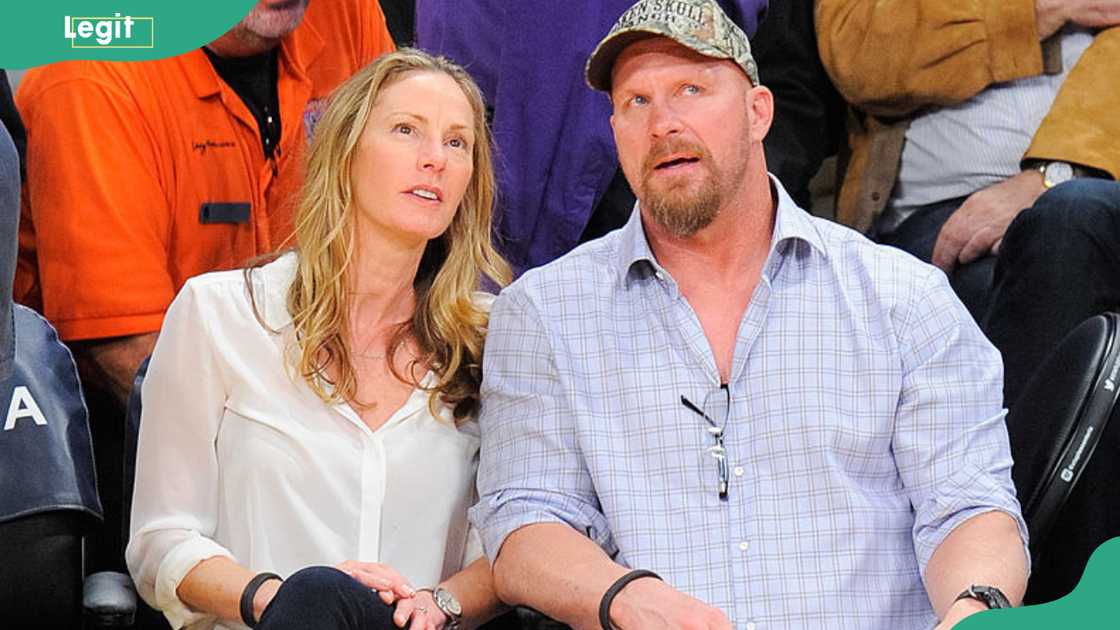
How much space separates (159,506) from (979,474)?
1.12m

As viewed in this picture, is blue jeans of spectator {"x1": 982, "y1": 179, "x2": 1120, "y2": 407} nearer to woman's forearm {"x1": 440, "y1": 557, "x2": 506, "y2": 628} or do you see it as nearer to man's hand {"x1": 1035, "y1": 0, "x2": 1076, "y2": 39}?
man's hand {"x1": 1035, "y1": 0, "x2": 1076, "y2": 39}

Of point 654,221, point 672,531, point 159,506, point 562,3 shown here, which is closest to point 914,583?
point 672,531

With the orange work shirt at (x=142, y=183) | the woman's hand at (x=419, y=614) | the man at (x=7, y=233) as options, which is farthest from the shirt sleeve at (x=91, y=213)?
the woman's hand at (x=419, y=614)

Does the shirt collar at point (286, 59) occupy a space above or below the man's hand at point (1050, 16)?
below

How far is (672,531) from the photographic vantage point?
2.33 m

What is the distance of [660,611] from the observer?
2176mm

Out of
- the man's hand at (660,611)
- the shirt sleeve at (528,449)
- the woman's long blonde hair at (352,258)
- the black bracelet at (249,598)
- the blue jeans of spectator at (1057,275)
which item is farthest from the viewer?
the blue jeans of spectator at (1057,275)

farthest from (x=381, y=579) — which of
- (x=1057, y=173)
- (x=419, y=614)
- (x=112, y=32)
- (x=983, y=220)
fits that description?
(x=1057, y=173)

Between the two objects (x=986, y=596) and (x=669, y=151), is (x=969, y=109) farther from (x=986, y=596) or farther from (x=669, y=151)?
(x=986, y=596)

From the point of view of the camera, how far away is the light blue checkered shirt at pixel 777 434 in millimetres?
2307

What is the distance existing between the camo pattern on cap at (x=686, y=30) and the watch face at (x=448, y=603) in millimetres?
790

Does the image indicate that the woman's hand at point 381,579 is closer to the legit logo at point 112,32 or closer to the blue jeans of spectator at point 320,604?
the blue jeans of spectator at point 320,604

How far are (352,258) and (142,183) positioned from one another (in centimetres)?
55

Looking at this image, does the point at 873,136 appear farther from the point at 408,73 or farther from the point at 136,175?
the point at 136,175
